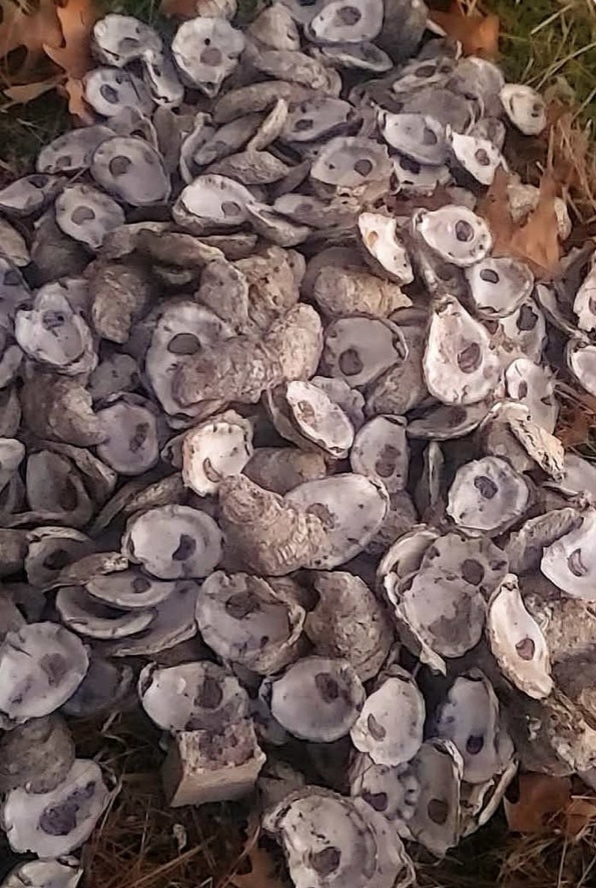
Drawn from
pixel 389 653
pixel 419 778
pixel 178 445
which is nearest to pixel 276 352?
pixel 178 445

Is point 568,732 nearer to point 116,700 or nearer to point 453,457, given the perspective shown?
point 453,457

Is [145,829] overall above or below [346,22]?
below

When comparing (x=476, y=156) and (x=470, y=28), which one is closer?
(x=476, y=156)

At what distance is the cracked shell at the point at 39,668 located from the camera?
3.66 feet

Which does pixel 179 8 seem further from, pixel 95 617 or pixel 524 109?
pixel 95 617

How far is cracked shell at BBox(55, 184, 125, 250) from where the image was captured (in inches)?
52.5

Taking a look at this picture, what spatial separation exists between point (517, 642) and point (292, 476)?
27cm

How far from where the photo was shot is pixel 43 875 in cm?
110

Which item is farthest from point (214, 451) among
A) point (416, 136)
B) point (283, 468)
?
point (416, 136)

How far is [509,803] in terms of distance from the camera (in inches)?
46.6

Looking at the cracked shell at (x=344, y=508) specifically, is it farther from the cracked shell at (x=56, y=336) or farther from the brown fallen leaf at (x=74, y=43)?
the brown fallen leaf at (x=74, y=43)

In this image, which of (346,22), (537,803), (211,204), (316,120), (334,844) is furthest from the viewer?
(346,22)

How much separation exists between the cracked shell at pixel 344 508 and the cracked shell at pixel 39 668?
252mm

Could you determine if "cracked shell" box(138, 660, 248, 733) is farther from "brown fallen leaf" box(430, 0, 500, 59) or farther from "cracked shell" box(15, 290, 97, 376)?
"brown fallen leaf" box(430, 0, 500, 59)
